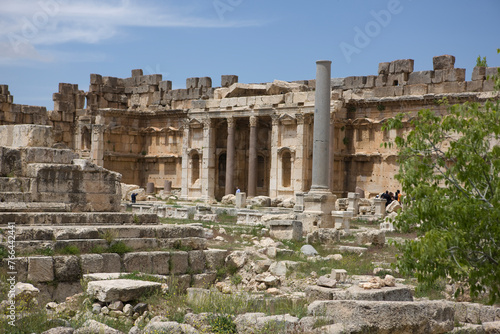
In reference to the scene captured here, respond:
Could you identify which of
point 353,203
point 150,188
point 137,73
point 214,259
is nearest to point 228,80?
Answer: point 150,188

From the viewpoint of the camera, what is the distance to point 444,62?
31.8 m

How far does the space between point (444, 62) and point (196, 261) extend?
2330 centimetres

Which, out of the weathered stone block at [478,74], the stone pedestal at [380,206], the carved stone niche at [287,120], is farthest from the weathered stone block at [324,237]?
the weathered stone block at [478,74]

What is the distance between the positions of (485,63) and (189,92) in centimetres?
3350

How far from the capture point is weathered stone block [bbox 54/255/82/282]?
404 inches

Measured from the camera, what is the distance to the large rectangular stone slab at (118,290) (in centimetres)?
909

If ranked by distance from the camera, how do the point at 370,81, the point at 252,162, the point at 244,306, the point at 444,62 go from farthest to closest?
1. the point at 252,162
2. the point at 370,81
3. the point at 444,62
4. the point at 244,306

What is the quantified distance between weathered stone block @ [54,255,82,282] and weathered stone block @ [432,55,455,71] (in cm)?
2548

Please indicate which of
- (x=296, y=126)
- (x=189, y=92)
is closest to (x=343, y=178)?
(x=296, y=126)

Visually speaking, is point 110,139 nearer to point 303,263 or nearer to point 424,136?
point 303,263

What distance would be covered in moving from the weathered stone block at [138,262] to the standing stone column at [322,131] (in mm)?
12021

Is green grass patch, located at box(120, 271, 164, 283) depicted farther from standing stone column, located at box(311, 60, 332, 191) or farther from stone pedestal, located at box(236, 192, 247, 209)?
stone pedestal, located at box(236, 192, 247, 209)

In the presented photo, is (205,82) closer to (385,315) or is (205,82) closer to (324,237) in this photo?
(324,237)

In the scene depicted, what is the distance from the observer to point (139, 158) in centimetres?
4166
